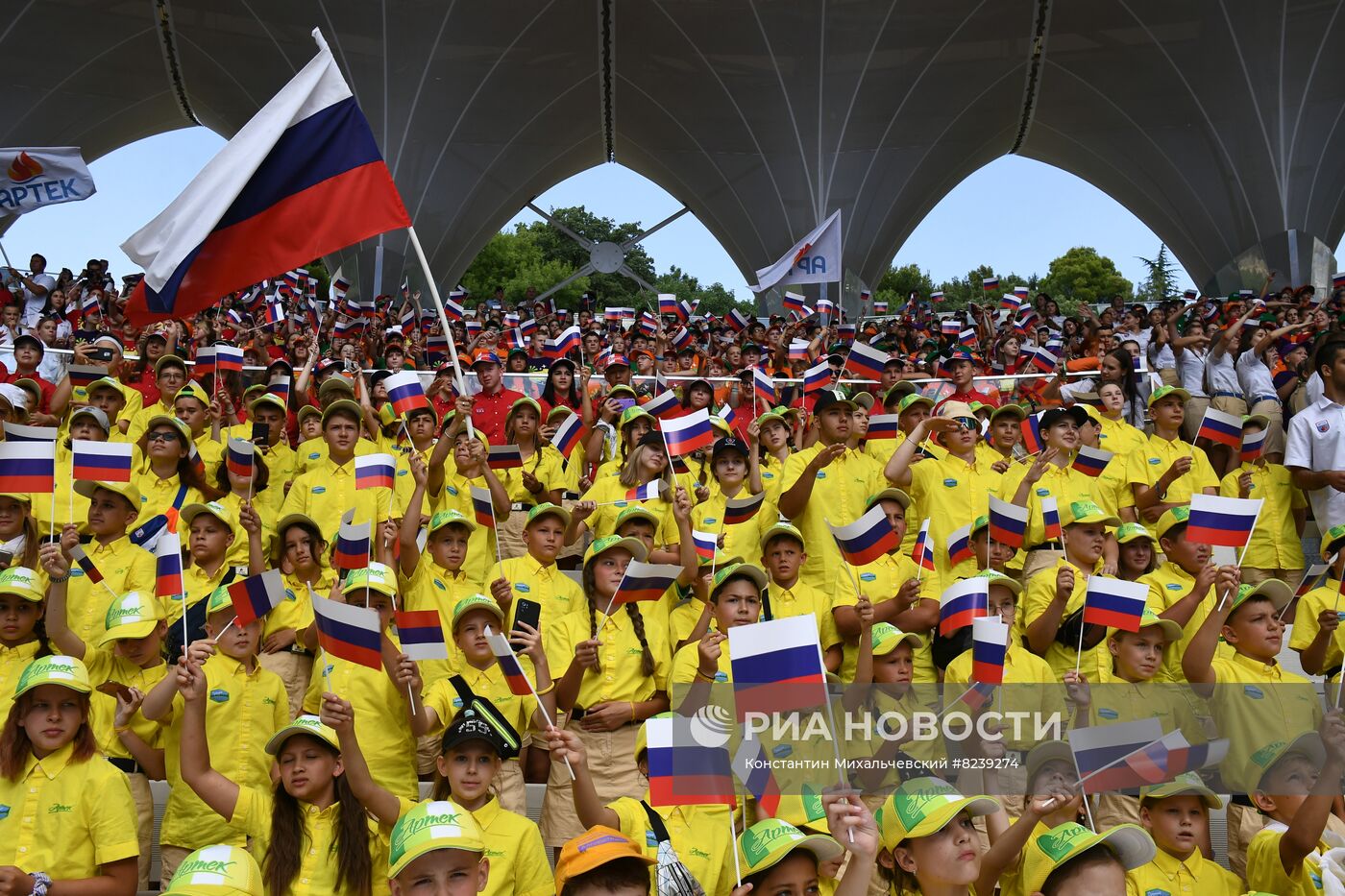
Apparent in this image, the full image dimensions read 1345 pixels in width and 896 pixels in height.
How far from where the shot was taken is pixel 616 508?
26.8 ft

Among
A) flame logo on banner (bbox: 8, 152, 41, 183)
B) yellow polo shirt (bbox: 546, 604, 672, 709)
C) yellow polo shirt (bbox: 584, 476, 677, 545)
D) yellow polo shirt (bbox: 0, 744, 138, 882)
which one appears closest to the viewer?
yellow polo shirt (bbox: 0, 744, 138, 882)

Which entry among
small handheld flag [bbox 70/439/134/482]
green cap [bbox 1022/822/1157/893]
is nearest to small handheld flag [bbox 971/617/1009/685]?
green cap [bbox 1022/822/1157/893]

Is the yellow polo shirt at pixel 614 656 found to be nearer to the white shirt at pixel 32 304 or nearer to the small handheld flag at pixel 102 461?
Answer: the small handheld flag at pixel 102 461

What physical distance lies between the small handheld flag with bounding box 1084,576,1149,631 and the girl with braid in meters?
2.18

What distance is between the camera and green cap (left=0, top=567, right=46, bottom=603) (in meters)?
5.34

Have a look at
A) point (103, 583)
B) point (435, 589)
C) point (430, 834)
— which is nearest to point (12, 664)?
point (103, 583)

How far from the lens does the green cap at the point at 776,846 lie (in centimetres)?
335

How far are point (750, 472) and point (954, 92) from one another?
2343 centimetres

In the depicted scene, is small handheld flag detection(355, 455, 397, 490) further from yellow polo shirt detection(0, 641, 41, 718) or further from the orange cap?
the orange cap

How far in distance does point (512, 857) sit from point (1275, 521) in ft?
21.1

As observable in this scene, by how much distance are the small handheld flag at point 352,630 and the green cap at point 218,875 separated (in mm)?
1407

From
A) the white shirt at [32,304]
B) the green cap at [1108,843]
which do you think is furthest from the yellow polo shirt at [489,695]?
the white shirt at [32,304]

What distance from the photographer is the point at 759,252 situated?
30750 mm

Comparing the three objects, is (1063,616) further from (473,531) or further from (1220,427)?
(473,531)
